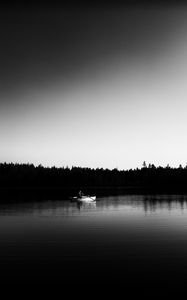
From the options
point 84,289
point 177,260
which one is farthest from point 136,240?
point 84,289

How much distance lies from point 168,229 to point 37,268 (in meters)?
22.8

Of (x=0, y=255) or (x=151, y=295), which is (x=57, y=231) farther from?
(x=151, y=295)

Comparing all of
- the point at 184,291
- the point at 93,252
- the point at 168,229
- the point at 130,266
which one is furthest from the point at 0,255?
the point at 168,229

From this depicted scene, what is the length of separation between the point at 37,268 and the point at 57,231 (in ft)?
59.7

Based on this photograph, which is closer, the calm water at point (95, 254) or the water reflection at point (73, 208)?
the calm water at point (95, 254)

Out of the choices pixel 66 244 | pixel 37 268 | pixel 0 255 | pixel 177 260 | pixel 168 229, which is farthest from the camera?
pixel 168 229

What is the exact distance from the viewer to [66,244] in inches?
1228

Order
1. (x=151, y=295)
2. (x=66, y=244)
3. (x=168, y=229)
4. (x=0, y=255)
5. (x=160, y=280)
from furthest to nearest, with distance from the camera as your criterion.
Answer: (x=168, y=229)
(x=66, y=244)
(x=0, y=255)
(x=160, y=280)
(x=151, y=295)

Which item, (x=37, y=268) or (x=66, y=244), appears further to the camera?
(x=66, y=244)

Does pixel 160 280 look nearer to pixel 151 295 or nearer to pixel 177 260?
pixel 151 295

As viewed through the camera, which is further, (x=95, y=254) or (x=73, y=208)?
(x=73, y=208)

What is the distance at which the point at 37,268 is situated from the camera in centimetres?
2192

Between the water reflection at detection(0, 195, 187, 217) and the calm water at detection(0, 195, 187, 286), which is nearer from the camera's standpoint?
the calm water at detection(0, 195, 187, 286)

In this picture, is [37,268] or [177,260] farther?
[177,260]
